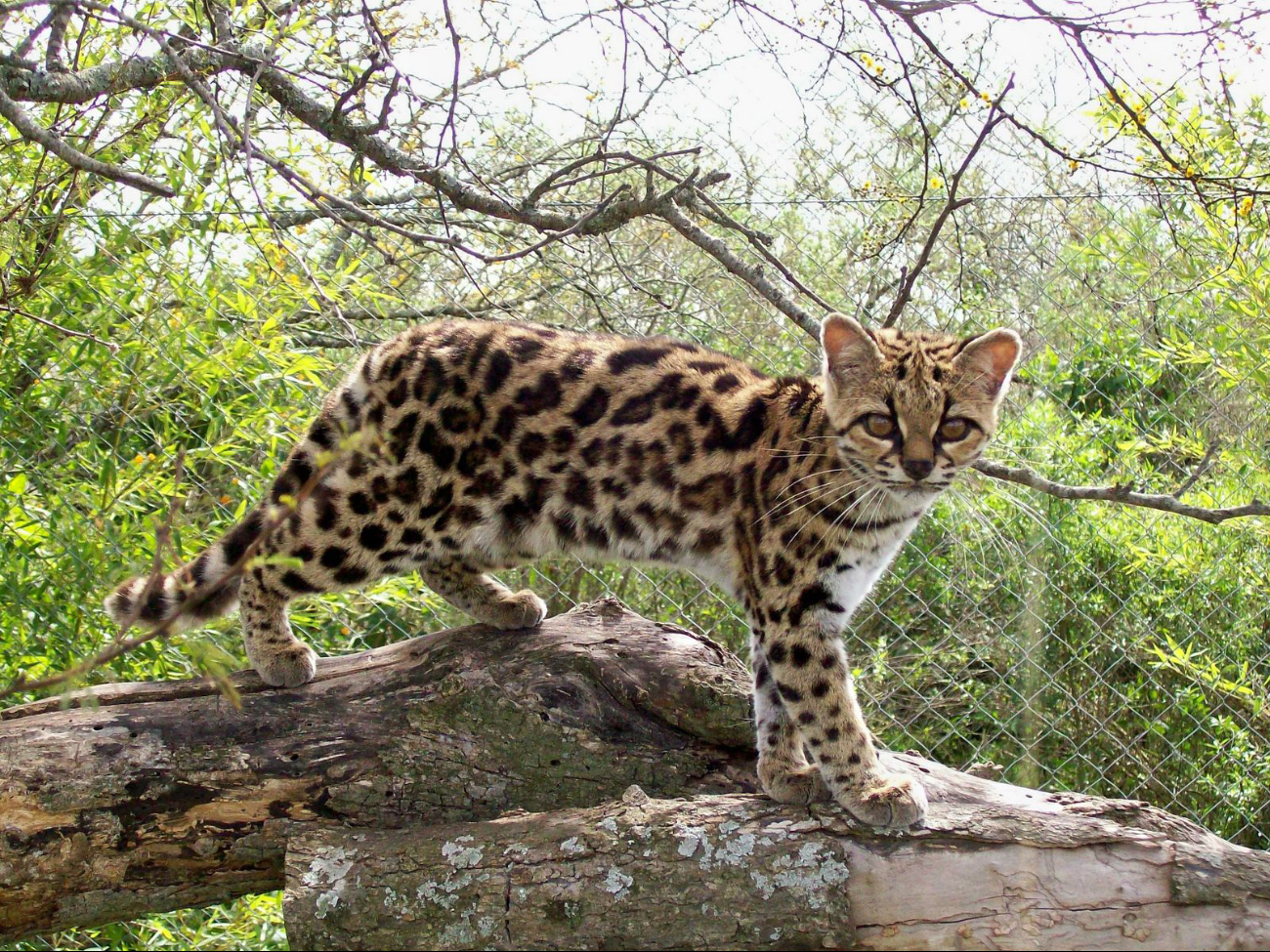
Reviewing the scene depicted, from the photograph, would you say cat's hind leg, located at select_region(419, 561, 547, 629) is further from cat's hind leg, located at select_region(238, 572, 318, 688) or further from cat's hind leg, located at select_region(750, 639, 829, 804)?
cat's hind leg, located at select_region(750, 639, 829, 804)

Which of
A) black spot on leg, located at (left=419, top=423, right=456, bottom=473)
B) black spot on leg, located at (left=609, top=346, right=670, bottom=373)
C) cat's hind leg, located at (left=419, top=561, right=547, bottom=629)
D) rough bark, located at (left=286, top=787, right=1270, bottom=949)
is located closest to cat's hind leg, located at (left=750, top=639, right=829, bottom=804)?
rough bark, located at (left=286, top=787, right=1270, bottom=949)

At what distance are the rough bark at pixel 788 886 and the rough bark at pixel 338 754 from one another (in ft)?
1.03

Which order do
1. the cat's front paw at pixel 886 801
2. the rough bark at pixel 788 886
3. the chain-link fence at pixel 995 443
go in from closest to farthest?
the rough bark at pixel 788 886 → the cat's front paw at pixel 886 801 → the chain-link fence at pixel 995 443

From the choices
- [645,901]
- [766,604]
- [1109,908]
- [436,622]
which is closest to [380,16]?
[436,622]

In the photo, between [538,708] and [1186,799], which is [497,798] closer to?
[538,708]

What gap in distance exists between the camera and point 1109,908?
2879mm

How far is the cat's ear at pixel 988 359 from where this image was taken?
3.56 metres

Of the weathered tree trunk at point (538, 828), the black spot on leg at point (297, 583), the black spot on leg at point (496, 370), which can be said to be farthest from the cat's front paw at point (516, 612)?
the black spot on leg at point (496, 370)

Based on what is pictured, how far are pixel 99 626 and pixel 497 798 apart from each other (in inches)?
78.2

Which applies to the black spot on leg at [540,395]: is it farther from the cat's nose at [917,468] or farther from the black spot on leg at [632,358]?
the cat's nose at [917,468]

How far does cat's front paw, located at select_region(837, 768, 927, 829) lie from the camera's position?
3.19 metres

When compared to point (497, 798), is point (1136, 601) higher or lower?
higher

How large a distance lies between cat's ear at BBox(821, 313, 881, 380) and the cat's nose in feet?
1.08

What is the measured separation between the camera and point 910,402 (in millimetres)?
3479
